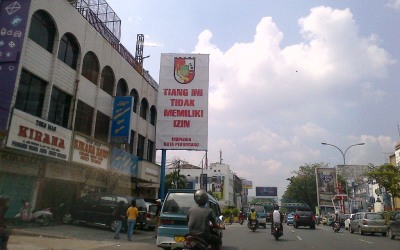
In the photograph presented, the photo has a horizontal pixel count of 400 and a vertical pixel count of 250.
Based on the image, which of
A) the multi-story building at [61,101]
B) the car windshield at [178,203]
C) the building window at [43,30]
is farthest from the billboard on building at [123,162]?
the car windshield at [178,203]

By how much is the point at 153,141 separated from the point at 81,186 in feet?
42.2

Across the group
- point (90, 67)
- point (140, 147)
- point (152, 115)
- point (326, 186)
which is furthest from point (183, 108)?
point (326, 186)

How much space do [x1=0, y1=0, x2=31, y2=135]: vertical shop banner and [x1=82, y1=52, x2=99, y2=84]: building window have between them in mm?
6065

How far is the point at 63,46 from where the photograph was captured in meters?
20.2

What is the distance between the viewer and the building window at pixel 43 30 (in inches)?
685

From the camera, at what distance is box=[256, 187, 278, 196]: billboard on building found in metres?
116

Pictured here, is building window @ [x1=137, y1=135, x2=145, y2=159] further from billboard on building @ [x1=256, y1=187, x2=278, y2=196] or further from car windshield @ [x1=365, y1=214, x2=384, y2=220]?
billboard on building @ [x1=256, y1=187, x2=278, y2=196]

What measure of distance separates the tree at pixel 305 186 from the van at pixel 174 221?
234 feet

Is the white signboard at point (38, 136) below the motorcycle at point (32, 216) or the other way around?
the other way around

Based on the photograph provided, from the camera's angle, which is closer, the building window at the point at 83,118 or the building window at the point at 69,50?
the building window at the point at 69,50

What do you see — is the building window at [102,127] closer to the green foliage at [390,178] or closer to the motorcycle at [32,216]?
the motorcycle at [32,216]

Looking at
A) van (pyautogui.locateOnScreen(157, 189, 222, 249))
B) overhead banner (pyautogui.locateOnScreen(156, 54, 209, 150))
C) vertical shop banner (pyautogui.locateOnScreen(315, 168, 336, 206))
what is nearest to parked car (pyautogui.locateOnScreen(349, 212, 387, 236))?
overhead banner (pyautogui.locateOnScreen(156, 54, 209, 150))

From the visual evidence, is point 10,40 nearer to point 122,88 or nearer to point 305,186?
point 122,88

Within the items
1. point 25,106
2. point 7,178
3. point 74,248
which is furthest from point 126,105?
point 74,248
